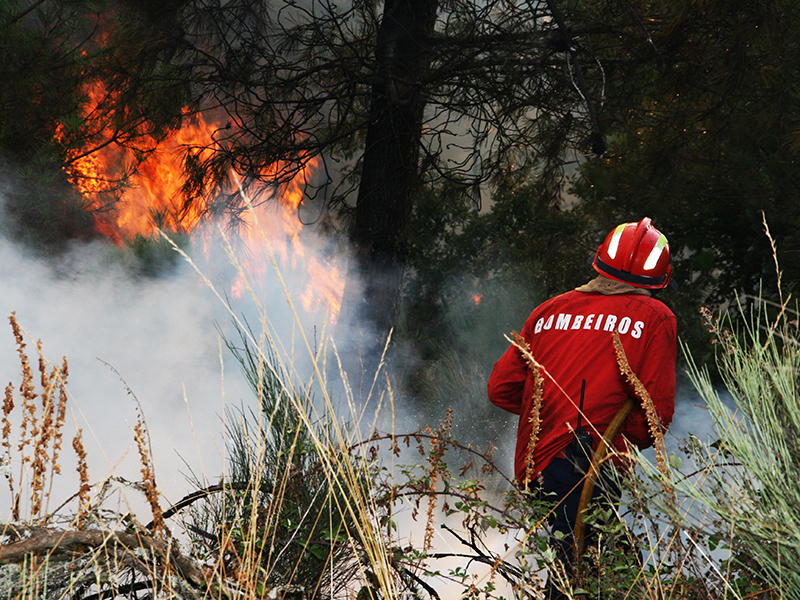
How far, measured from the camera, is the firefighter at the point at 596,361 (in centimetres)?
230

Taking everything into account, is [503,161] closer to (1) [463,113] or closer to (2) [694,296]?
(1) [463,113]

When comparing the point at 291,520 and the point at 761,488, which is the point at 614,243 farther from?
the point at 291,520

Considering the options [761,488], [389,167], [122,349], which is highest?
[122,349]

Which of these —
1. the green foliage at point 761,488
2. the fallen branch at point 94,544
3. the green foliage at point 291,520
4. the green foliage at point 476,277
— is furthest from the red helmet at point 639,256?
the green foliage at point 476,277

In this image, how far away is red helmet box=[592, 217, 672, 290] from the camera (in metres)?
2.44

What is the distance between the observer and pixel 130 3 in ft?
14.3

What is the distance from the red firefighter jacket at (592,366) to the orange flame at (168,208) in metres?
2.40

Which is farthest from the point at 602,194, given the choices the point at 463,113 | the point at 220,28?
the point at 220,28

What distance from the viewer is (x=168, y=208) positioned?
6.72m

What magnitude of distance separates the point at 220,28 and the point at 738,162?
159 inches

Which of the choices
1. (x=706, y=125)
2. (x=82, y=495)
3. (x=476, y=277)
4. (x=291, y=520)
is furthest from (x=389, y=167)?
(x=476, y=277)

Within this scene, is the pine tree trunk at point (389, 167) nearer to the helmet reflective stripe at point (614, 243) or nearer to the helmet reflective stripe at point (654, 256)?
the helmet reflective stripe at point (614, 243)

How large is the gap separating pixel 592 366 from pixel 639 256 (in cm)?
45

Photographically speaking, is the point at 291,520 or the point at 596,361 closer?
the point at 291,520
